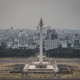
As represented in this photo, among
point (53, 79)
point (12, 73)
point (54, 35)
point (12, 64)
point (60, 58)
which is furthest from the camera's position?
point (54, 35)

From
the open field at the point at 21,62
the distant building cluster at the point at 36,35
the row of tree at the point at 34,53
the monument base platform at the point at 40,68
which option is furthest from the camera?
the distant building cluster at the point at 36,35

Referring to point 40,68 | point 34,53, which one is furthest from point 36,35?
point 40,68

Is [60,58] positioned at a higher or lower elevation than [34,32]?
lower

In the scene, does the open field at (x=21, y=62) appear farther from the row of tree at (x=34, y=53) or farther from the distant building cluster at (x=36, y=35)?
the distant building cluster at (x=36, y=35)

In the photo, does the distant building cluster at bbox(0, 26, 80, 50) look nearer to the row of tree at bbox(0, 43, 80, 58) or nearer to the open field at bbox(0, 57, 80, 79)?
the row of tree at bbox(0, 43, 80, 58)

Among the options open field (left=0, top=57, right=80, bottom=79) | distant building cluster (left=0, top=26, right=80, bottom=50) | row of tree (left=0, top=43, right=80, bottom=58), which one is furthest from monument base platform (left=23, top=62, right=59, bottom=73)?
distant building cluster (left=0, top=26, right=80, bottom=50)

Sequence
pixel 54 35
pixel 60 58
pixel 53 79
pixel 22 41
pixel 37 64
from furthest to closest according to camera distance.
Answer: pixel 54 35 → pixel 22 41 → pixel 60 58 → pixel 37 64 → pixel 53 79

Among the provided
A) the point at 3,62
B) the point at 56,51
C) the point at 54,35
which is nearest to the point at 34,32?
the point at 54,35

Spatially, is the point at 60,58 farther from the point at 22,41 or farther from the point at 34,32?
the point at 34,32

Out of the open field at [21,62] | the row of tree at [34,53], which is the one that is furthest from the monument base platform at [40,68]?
the row of tree at [34,53]

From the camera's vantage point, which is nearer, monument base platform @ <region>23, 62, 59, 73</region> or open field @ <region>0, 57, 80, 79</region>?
open field @ <region>0, 57, 80, 79</region>

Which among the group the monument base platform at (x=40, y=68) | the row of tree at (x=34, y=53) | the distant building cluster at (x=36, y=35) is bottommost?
the monument base platform at (x=40, y=68)
